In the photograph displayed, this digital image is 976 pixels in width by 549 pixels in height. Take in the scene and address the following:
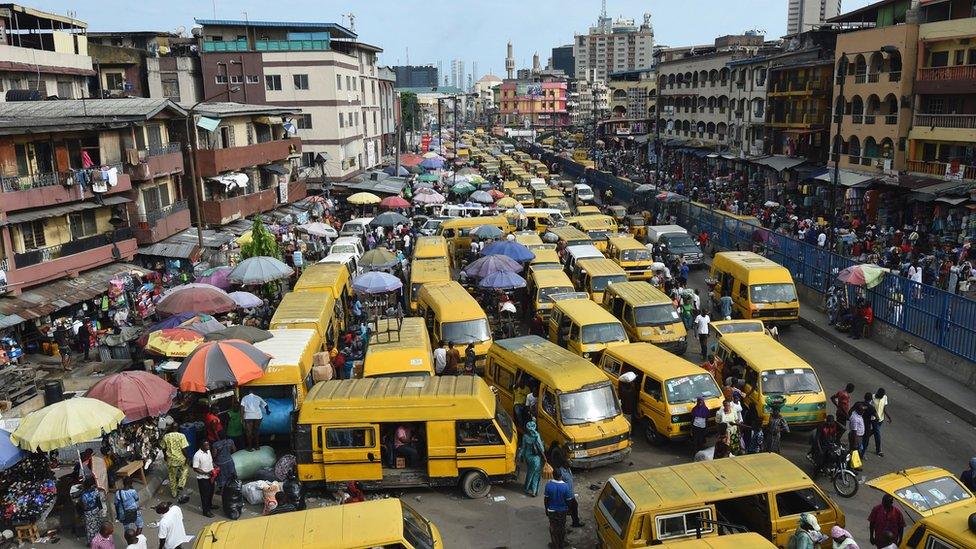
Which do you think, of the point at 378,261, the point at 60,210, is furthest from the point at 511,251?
the point at 60,210

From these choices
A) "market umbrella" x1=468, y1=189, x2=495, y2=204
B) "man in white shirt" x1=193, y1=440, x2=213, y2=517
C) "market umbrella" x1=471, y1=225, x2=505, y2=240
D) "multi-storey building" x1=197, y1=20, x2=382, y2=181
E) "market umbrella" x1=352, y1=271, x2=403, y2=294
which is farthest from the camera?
"multi-storey building" x1=197, y1=20, x2=382, y2=181

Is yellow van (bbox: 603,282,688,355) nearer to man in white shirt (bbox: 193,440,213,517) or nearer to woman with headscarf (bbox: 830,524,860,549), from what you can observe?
woman with headscarf (bbox: 830,524,860,549)

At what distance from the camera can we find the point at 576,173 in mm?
70000

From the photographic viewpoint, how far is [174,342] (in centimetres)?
1681

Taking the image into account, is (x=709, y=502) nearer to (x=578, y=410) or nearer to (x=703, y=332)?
(x=578, y=410)

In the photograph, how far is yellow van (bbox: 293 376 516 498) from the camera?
1270 cm

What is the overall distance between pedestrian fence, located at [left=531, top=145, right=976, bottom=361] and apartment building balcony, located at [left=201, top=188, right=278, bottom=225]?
23137mm

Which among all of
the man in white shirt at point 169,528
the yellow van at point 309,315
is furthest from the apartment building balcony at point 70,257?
the man in white shirt at point 169,528

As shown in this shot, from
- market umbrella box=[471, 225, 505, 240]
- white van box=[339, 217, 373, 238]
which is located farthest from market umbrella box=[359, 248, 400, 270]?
white van box=[339, 217, 373, 238]

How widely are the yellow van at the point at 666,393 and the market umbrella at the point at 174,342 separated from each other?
9.75m

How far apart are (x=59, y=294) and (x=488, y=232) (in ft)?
55.5

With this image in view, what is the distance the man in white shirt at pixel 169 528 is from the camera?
10664mm

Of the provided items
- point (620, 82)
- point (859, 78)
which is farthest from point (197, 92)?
point (620, 82)

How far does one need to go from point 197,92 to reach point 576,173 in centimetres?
3443
